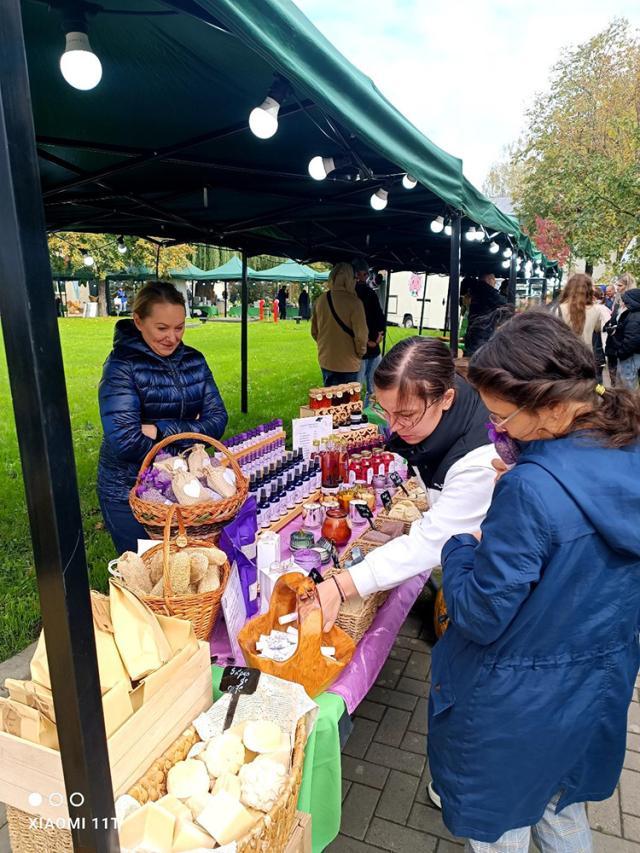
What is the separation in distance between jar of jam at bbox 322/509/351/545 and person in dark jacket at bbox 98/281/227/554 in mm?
893

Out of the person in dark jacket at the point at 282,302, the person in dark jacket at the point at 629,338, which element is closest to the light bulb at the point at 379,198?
the person in dark jacket at the point at 629,338

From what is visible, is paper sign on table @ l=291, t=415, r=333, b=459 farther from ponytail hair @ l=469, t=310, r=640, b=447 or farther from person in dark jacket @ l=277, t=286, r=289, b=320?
person in dark jacket @ l=277, t=286, r=289, b=320

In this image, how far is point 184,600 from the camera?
4.78ft

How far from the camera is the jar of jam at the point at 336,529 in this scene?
2.29 metres

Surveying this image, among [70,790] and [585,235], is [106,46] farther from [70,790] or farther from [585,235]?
[585,235]

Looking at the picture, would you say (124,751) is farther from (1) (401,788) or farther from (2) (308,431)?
(2) (308,431)

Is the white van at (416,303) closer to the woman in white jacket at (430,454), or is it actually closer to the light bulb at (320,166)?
the light bulb at (320,166)

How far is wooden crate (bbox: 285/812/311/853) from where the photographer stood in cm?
121

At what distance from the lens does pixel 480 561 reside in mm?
1160

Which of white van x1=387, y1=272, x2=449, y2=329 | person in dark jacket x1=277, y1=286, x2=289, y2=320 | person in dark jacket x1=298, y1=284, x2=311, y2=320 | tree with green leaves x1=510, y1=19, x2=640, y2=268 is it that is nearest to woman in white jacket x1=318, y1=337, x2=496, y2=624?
tree with green leaves x1=510, y1=19, x2=640, y2=268

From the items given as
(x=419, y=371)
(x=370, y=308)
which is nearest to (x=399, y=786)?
(x=419, y=371)

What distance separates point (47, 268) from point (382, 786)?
2195 millimetres

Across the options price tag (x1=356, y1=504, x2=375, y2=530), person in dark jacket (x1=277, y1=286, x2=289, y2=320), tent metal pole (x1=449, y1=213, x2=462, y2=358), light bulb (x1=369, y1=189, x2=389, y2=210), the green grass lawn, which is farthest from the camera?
person in dark jacket (x1=277, y1=286, x2=289, y2=320)

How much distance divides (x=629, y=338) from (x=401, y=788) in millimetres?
6244
